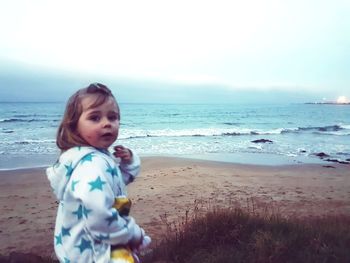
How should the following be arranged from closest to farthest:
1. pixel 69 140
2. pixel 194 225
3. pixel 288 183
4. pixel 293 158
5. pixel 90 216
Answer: pixel 90 216, pixel 69 140, pixel 194 225, pixel 288 183, pixel 293 158

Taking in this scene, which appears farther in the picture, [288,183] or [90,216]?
[288,183]

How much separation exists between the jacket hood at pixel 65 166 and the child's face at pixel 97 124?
0.23ft

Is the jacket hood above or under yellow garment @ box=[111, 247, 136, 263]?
above

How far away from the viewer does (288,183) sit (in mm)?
11062

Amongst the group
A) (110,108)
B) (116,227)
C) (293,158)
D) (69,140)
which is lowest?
(293,158)

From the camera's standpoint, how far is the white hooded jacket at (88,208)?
5.20 feet

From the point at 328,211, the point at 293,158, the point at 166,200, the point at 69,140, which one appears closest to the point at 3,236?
the point at 166,200

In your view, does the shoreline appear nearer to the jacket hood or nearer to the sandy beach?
the sandy beach

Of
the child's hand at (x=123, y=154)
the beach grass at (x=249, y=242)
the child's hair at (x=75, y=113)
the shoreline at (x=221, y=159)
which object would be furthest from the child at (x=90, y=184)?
the shoreline at (x=221, y=159)

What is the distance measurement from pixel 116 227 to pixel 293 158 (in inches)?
649

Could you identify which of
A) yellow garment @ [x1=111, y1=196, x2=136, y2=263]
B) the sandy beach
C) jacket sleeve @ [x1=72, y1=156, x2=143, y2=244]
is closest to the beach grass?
the sandy beach

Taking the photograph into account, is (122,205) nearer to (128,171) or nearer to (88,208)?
(88,208)

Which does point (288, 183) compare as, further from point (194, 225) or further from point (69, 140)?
point (69, 140)

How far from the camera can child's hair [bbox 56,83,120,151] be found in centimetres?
184
